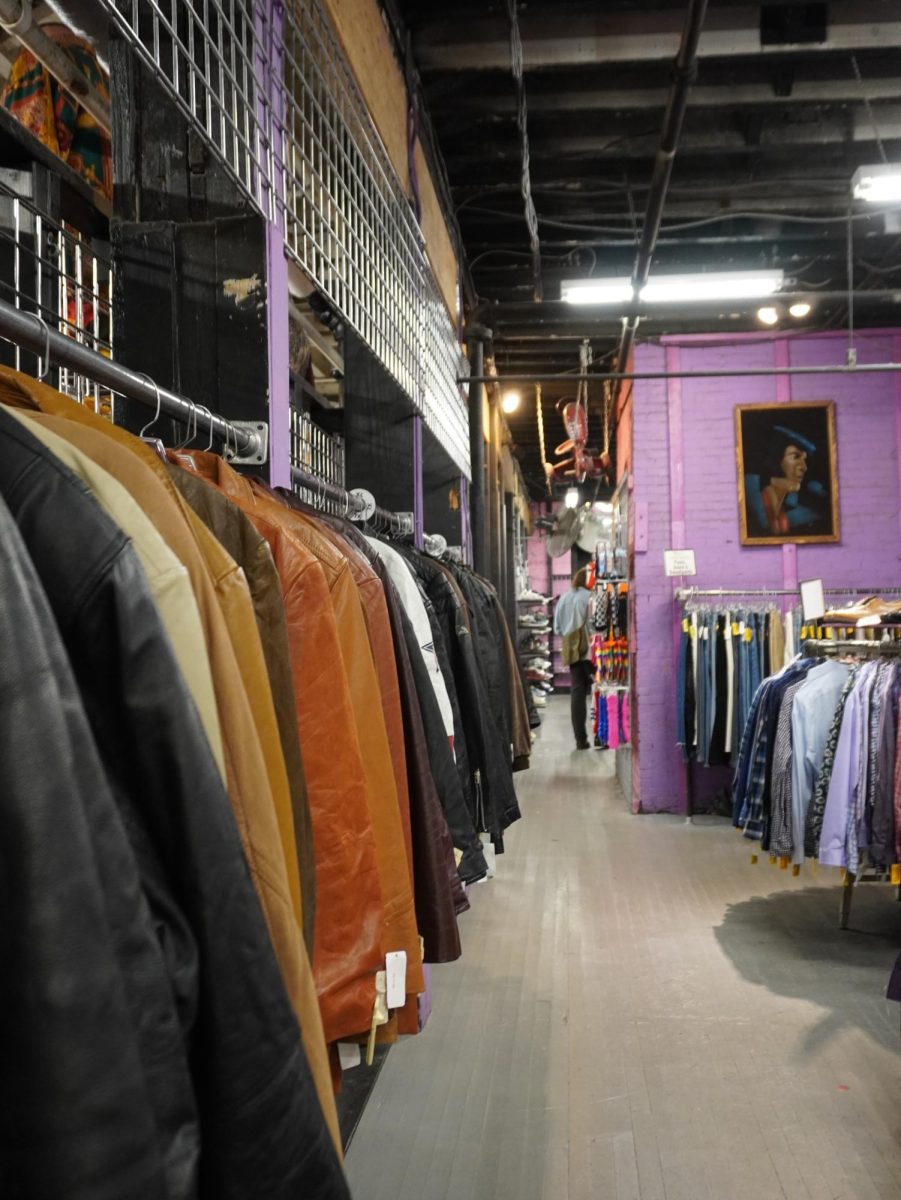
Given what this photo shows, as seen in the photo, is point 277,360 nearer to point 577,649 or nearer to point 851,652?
point 851,652

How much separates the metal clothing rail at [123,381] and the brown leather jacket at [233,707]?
0.10 meters

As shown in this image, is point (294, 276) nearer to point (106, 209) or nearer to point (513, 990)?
point (106, 209)

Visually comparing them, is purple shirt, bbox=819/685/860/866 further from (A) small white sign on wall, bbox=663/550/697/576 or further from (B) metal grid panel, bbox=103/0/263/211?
(A) small white sign on wall, bbox=663/550/697/576

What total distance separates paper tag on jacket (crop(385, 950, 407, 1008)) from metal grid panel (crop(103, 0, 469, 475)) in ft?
4.55

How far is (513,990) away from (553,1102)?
86cm

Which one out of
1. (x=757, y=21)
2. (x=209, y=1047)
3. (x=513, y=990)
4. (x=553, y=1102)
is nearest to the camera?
(x=209, y=1047)

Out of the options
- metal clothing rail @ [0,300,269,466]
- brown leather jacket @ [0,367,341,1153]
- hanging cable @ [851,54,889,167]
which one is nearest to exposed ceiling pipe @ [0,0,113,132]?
metal clothing rail @ [0,300,269,466]

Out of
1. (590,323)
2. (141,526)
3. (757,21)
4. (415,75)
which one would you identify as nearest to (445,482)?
(415,75)

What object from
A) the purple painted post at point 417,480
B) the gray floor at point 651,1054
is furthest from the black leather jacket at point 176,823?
the purple painted post at point 417,480

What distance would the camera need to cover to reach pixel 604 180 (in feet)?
18.6

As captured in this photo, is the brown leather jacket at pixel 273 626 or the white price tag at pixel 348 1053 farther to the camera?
the white price tag at pixel 348 1053

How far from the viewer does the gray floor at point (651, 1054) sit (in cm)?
246

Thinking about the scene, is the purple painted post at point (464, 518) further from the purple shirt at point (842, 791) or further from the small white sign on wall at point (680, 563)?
the purple shirt at point (842, 791)

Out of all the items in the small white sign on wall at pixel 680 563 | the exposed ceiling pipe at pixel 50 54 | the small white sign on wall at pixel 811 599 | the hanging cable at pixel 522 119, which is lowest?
the small white sign on wall at pixel 811 599
